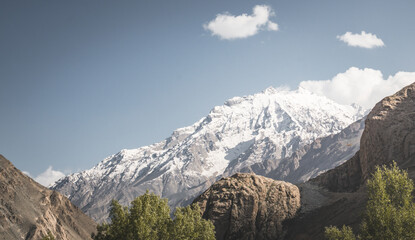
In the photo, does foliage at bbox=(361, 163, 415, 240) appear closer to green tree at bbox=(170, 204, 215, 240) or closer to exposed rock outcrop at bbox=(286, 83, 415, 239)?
green tree at bbox=(170, 204, 215, 240)

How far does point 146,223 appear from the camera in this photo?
40219 mm

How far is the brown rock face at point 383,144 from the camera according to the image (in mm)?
86500

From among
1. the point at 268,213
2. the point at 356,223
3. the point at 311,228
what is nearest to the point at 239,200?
the point at 268,213

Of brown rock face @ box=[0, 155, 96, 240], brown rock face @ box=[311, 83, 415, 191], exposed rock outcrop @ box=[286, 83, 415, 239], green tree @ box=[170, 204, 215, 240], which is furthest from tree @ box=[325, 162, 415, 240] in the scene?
brown rock face @ box=[0, 155, 96, 240]

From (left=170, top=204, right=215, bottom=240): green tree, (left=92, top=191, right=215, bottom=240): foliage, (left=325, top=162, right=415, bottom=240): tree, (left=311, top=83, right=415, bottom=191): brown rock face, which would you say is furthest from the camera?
(left=311, top=83, right=415, bottom=191): brown rock face

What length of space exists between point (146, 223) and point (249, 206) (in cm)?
4441

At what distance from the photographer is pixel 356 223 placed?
230 ft

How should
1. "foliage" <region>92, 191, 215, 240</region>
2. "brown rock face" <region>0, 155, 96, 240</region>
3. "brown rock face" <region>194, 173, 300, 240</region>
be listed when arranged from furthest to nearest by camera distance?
"brown rock face" <region>0, 155, 96, 240</region>, "brown rock face" <region>194, 173, 300, 240</region>, "foliage" <region>92, 191, 215, 240</region>

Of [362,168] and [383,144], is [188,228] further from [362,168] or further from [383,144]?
[362,168]

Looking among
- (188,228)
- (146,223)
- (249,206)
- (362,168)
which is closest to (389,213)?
(188,228)

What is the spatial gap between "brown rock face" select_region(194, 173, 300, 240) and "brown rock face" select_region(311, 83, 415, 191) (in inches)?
691

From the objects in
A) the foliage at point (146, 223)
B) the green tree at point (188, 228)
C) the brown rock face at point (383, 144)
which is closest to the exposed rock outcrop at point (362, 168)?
the brown rock face at point (383, 144)

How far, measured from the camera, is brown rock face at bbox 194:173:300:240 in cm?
7819

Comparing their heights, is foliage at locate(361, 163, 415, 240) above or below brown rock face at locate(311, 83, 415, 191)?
below
